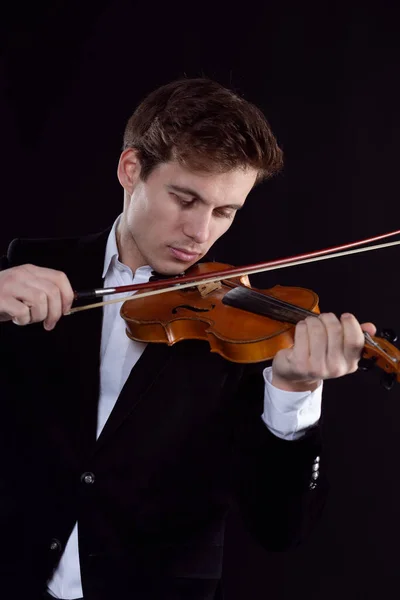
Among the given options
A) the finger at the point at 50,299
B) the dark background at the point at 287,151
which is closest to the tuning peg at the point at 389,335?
the finger at the point at 50,299

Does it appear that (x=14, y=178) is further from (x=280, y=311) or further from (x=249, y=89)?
(x=280, y=311)

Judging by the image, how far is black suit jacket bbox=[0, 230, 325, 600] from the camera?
1768 mm

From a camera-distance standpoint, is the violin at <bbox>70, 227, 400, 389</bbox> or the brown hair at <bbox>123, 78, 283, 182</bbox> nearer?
the violin at <bbox>70, 227, 400, 389</bbox>

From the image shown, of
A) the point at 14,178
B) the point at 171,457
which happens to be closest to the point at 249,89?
the point at 14,178

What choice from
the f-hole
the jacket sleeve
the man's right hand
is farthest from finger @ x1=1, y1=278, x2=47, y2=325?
the jacket sleeve

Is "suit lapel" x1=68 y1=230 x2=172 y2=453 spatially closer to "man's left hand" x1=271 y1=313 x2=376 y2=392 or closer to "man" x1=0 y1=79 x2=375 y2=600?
"man" x1=0 y1=79 x2=375 y2=600

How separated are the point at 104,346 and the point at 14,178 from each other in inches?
45.0

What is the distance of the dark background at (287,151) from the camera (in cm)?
266

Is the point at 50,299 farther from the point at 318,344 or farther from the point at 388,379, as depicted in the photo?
the point at 388,379

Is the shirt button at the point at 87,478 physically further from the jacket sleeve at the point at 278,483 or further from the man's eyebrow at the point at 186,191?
the man's eyebrow at the point at 186,191

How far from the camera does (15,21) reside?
2.77m

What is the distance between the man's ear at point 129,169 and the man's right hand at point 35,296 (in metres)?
0.56

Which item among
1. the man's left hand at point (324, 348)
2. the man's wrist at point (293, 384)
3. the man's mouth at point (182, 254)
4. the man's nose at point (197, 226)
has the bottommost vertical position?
the man's wrist at point (293, 384)

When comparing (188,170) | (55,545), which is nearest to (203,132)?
(188,170)
